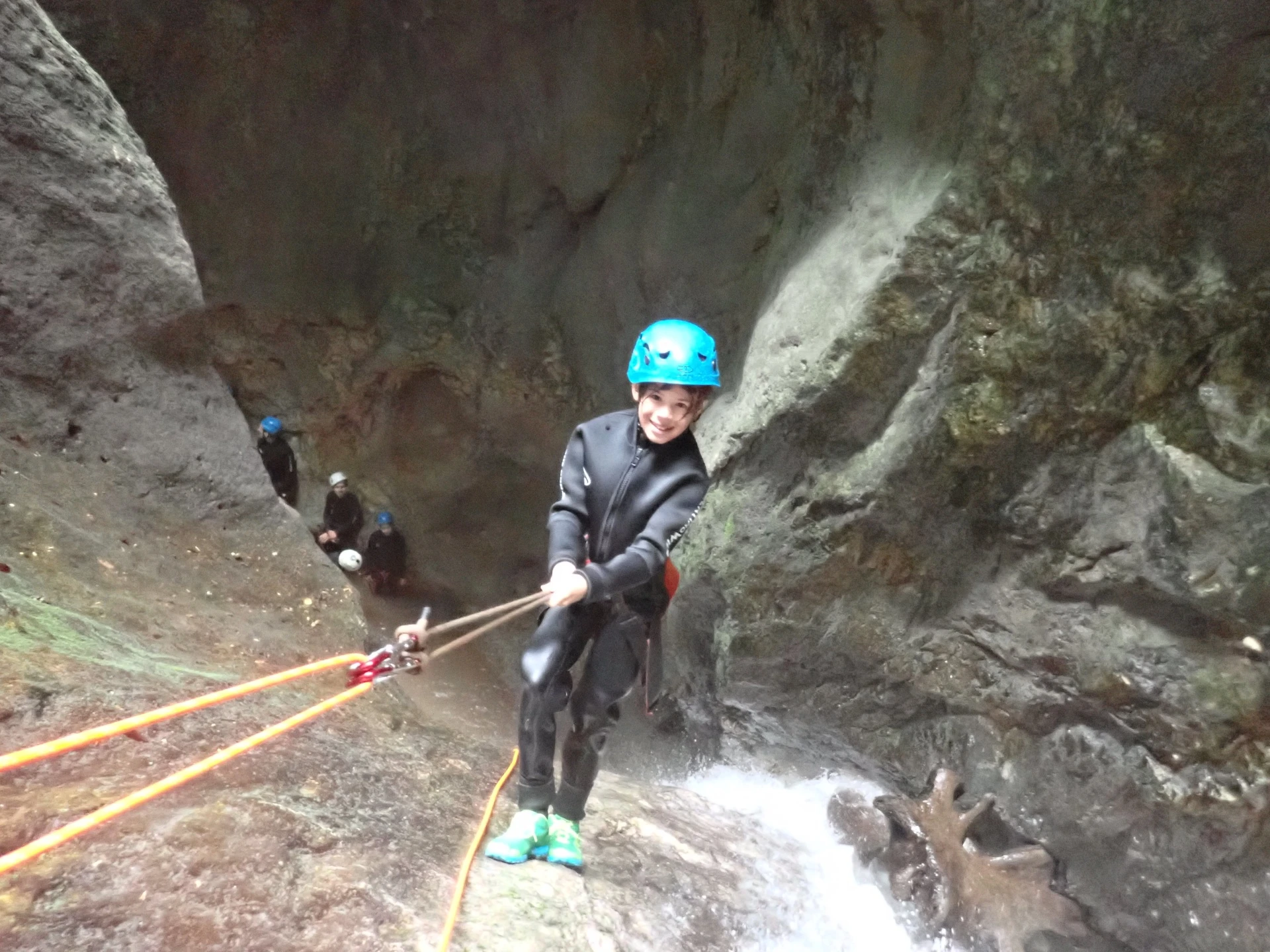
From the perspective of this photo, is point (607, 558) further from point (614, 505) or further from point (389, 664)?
point (389, 664)

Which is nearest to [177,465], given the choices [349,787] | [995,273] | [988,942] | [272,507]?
[272,507]

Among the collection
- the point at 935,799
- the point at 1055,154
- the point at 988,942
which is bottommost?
the point at 988,942

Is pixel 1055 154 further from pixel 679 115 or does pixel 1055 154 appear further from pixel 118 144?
pixel 118 144

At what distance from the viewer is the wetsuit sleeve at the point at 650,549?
194cm

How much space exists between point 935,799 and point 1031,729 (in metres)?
0.50

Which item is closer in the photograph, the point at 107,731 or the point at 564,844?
the point at 107,731

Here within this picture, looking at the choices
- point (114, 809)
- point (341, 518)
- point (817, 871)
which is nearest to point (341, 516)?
point (341, 518)

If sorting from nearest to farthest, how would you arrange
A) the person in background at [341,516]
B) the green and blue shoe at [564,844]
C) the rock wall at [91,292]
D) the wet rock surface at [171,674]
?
the wet rock surface at [171,674], the green and blue shoe at [564,844], the rock wall at [91,292], the person in background at [341,516]

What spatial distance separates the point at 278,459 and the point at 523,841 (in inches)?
220

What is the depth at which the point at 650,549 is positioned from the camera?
2.04 meters

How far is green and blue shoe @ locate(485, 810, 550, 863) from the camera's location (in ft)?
7.03

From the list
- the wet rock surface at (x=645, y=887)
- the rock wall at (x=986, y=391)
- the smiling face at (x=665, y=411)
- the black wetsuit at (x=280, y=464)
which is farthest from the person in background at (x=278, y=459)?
the smiling face at (x=665, y=411)

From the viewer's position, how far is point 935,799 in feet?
11.3

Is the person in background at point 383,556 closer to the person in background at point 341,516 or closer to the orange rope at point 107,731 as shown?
the person in background at point 341,516
